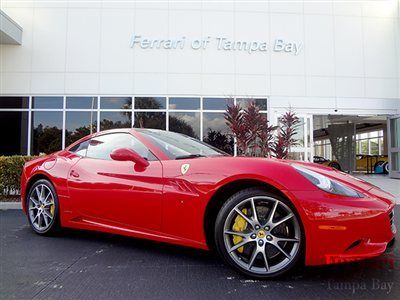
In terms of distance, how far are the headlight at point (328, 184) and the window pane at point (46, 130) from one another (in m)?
12.0

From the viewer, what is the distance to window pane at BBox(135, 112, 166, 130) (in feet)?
44.9

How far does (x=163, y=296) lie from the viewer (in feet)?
8.86

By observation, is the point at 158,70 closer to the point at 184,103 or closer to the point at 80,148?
the point at 184,103

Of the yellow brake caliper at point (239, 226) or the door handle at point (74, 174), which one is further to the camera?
the door handle at point (74, 174)

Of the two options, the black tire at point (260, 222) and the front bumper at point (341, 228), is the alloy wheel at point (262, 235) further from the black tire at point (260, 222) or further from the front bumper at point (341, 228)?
the front bumper at point (341, 228)

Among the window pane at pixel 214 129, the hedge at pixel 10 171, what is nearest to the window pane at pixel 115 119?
the window pane at pixel 214 129

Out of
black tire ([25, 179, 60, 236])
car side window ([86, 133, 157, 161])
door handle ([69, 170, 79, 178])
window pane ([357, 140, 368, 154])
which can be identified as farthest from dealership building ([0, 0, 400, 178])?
window pane ([357, 140, 368, 154])

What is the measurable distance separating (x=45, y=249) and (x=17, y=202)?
3.96 m

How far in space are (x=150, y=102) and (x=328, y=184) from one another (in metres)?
11.2

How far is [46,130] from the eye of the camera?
540 inches

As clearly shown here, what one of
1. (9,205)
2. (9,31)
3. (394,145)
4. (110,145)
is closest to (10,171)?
(9,205)

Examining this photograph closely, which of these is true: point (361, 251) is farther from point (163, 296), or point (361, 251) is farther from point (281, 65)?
point (281, 65)

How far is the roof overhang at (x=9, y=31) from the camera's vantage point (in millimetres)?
12477

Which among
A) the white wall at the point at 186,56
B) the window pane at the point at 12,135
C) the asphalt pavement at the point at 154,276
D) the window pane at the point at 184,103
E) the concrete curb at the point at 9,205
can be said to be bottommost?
the asphalt pavement at the point at 154,276
